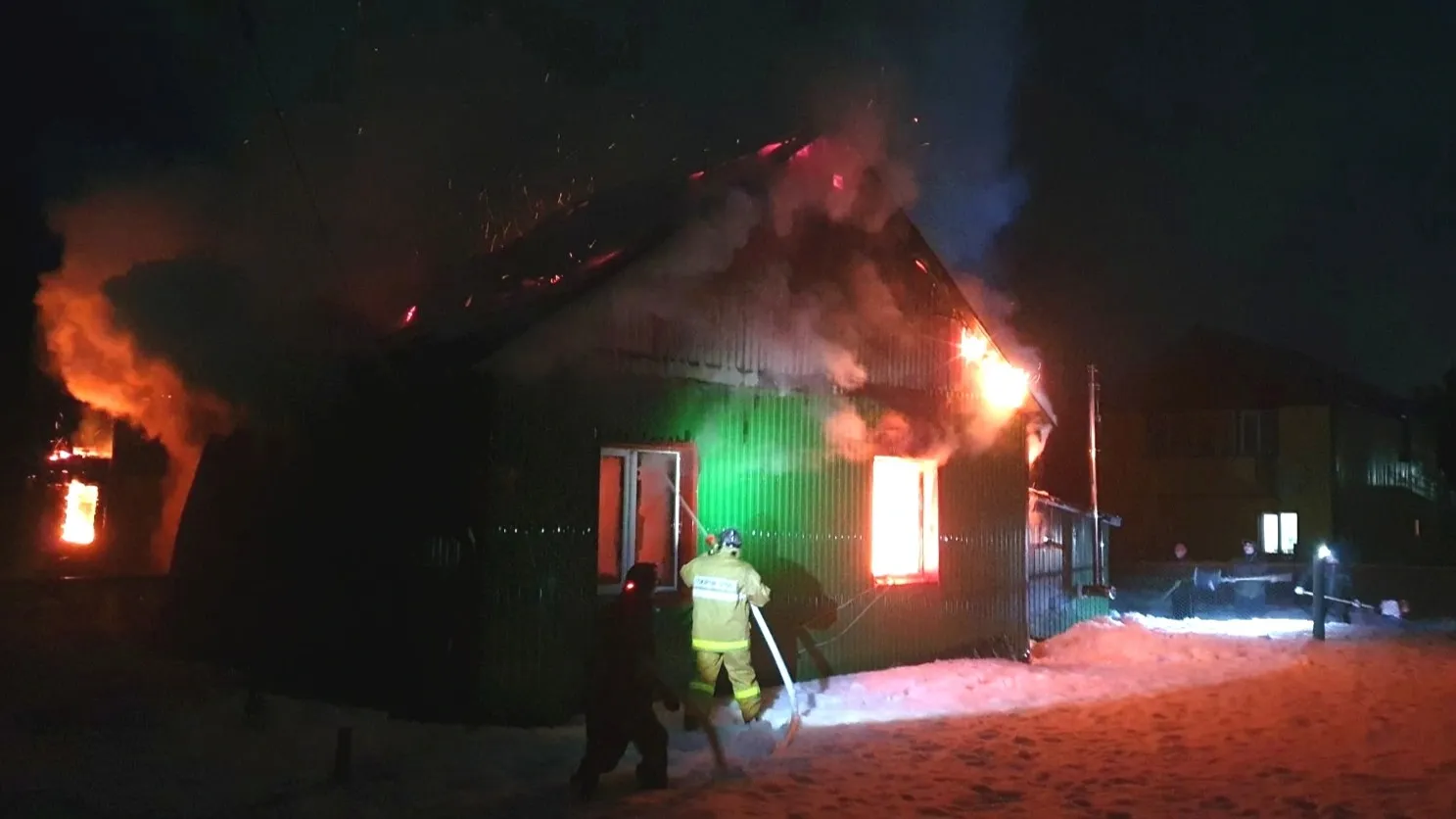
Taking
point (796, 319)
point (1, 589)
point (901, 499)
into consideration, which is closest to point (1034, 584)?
point (901, 499)

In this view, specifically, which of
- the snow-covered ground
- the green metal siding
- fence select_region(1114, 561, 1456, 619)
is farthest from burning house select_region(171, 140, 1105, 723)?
fence select_region(1114, 561, 1456, 619)

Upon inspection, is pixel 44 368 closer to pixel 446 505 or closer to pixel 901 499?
pixel 446 505

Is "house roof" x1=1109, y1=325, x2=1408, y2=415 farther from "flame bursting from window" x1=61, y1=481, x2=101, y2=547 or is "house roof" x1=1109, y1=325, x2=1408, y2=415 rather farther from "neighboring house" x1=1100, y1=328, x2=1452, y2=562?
"flame bursting from window" x1=61, y1=481, x2=101, y2=547

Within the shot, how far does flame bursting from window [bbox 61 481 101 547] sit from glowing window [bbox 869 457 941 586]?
39.0 feet

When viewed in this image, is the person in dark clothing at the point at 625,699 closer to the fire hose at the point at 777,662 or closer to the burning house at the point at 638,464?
the fire hose at the point at 777,662

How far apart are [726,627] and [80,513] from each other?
12.5 meters

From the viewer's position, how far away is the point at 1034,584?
16.1 metres

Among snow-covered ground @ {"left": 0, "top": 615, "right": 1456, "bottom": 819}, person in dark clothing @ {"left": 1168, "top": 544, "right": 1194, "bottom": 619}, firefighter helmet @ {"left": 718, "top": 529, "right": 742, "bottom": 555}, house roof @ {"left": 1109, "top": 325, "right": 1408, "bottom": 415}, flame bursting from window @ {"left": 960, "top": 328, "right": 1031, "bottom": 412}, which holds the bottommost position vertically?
snow-covered ground @ {"left": 0, "top": 615, "right": 1456, "bottom": 819}

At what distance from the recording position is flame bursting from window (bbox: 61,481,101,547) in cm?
1634

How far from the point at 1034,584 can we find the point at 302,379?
10718 mm

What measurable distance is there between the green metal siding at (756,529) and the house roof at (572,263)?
2.70 feet

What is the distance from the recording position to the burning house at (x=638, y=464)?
907 cm

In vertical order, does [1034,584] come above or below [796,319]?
below

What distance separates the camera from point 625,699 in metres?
6.94
